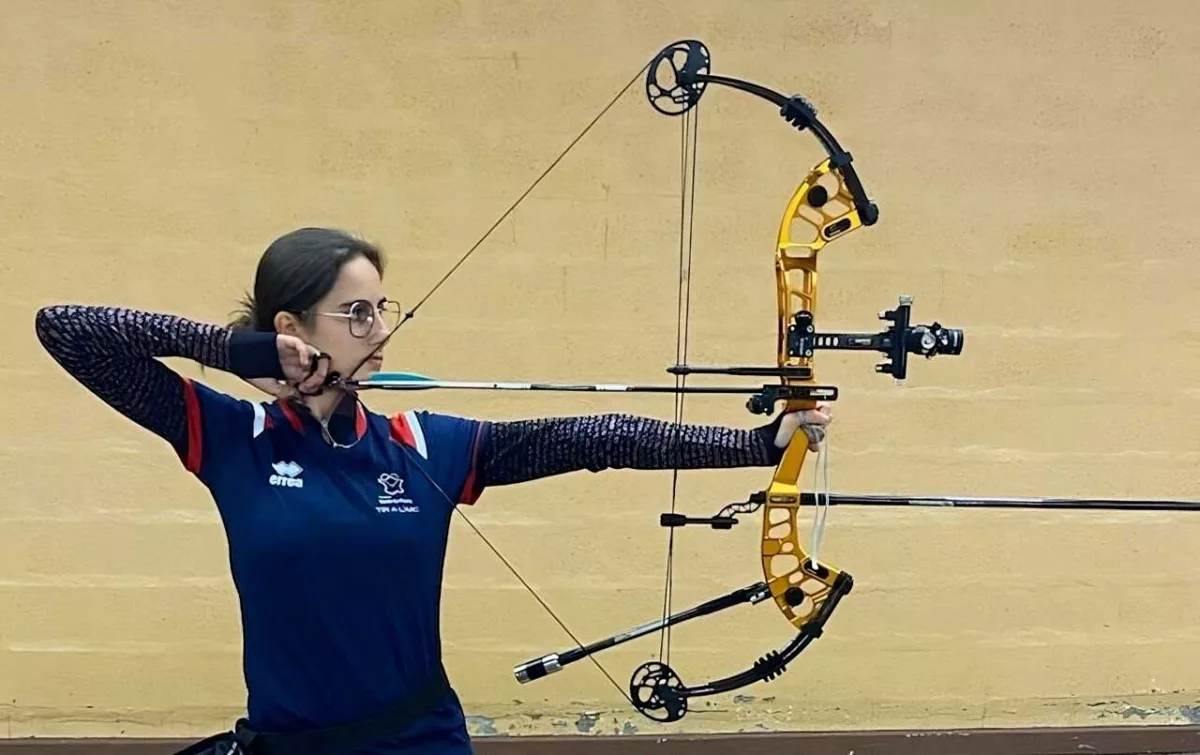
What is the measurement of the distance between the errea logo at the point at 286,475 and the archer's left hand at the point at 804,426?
21.3 inches

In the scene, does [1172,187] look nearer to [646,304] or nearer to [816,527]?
[646,304]

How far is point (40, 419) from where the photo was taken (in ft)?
6.64

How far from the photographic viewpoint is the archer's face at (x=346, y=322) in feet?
3.80

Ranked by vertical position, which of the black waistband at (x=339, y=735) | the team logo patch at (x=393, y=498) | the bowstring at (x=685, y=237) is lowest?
the black waistband at (x=339, y=735)

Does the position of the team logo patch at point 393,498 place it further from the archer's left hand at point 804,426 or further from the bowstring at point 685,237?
the bowstring at point 685,237

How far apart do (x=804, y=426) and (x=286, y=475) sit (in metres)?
0.58

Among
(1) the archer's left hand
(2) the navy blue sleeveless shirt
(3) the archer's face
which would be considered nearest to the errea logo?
(2) the navy blue sleeveless shirt

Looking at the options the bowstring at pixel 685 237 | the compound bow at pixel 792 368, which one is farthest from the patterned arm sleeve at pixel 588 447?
the bowstring at pixel 685 237

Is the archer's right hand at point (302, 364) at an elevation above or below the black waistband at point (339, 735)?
above

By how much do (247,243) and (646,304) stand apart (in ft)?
2.45

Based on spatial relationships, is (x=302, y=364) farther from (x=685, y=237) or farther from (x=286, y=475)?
(x=685, y=237)

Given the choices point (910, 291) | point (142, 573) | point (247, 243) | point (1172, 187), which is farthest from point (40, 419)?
point (1172, 187)

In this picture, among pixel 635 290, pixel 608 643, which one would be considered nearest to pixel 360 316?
pixel 608 643

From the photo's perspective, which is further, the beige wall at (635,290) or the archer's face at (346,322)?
the beige wall at (635,290)
